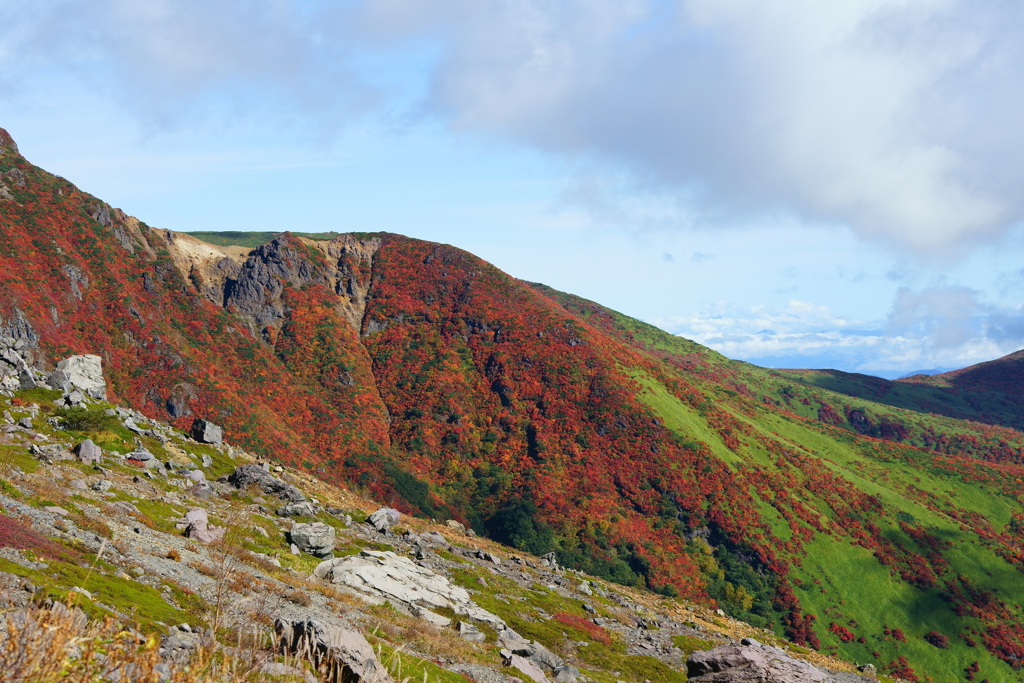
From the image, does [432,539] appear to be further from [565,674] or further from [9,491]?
[9,491]

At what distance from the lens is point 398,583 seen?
38.2m

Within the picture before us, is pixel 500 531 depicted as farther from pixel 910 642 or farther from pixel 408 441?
pixel 910 642

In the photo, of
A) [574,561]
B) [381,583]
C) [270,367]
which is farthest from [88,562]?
[270,367]

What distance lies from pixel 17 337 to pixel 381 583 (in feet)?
262

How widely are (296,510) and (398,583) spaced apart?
1608 cm

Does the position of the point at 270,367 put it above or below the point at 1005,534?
above

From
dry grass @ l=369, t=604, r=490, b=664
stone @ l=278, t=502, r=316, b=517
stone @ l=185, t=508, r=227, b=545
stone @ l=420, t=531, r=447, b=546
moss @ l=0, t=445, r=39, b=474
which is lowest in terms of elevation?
stone @ l=420, t=531, r=447, b=546

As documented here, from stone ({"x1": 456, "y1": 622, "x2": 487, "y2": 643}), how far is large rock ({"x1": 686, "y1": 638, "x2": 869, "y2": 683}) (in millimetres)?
12793

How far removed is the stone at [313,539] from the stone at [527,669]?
59.9 ft

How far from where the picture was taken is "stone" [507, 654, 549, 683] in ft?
92.9

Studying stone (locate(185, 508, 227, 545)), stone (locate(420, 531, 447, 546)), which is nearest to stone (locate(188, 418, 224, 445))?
stone (locate(420, 531, 447, 546))

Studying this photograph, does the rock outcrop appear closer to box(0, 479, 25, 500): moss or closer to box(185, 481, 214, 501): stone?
box(185, 481, 214, 501): stone

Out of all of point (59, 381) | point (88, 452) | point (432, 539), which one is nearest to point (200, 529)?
point (88, 452)

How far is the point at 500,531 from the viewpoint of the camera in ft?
338
